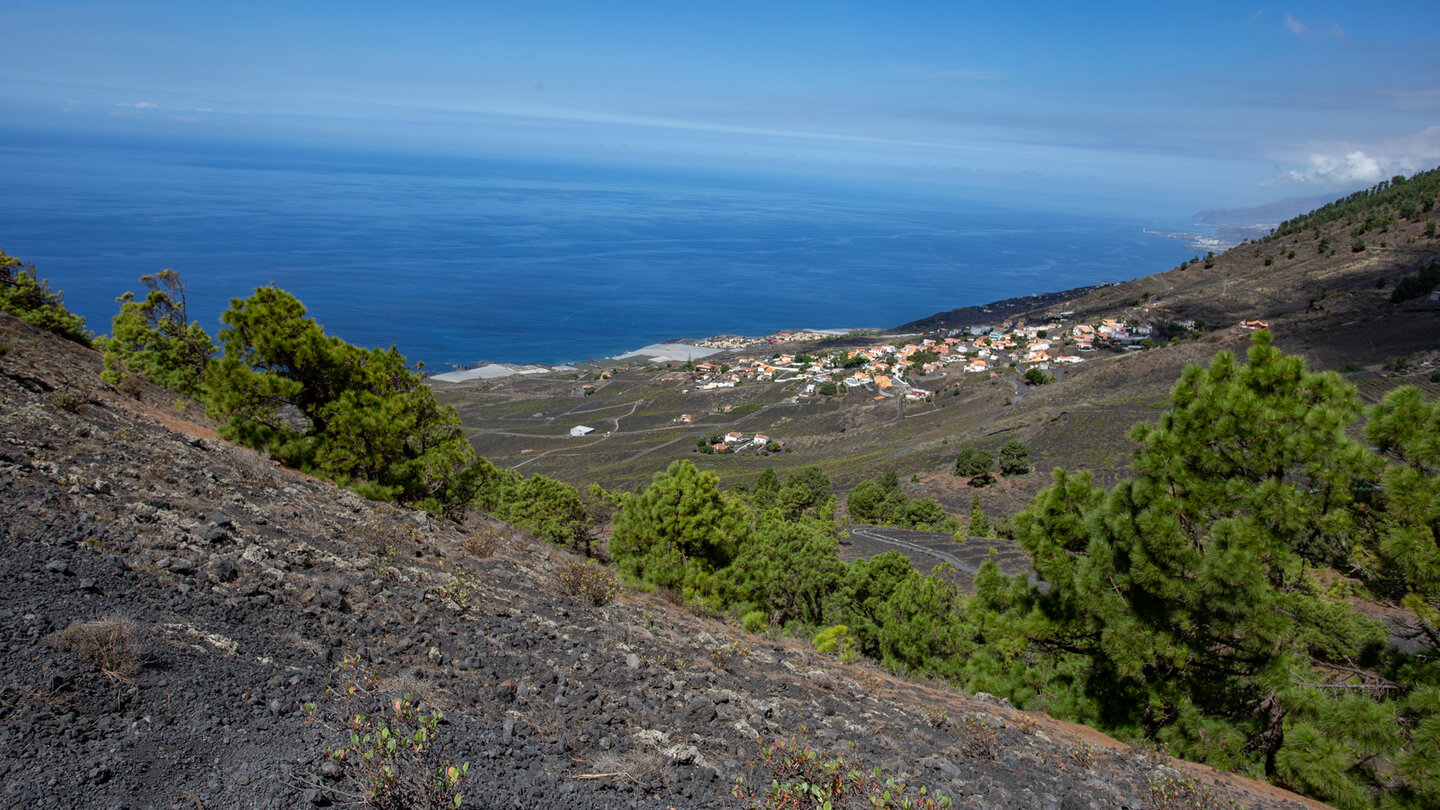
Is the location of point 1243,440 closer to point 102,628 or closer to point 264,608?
point 264,608

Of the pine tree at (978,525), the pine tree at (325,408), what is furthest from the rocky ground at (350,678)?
the pine tree at (978,525)

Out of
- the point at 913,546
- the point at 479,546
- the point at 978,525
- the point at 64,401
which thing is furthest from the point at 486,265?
the point at 479,546

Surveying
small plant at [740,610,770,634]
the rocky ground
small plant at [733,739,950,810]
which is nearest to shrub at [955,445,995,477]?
small plant at [740,610,770,634]

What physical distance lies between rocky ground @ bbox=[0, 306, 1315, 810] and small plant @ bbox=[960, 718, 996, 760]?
25 millimetres

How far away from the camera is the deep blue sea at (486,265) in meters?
83.6

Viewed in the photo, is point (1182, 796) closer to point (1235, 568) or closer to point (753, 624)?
point (1235, 568)

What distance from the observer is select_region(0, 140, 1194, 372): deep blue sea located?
83.6 meters

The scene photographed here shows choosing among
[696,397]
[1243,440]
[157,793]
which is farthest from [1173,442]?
[696,397]

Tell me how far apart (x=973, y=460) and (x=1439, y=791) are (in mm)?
24893

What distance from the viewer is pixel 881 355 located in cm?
6619

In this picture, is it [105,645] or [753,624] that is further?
[753,624]

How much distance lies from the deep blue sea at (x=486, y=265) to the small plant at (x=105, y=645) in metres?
74.0

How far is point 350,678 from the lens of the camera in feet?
14.1

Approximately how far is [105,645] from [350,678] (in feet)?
3.99
